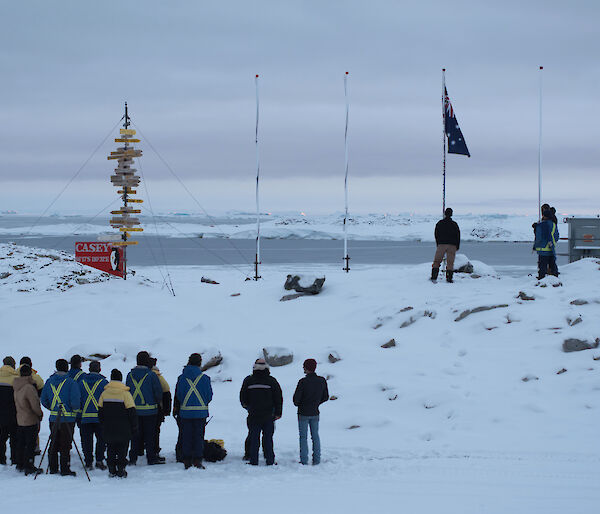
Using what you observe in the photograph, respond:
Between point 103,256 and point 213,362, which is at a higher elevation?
point 103,256

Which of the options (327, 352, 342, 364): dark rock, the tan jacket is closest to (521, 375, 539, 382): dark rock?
(327, 352, 342, 364): dark rock

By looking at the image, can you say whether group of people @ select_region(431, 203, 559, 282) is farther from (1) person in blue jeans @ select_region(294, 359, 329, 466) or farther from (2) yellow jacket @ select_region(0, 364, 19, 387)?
(2) yellow jacket @ select_region(0, 364, 19, 387)

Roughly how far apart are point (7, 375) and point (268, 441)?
12.1 feet

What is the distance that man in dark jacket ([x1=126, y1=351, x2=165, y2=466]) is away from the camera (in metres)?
9.88

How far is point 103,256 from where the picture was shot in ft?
87.6

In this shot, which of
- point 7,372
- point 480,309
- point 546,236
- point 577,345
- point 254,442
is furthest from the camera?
point 546,236

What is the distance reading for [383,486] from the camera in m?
8.72

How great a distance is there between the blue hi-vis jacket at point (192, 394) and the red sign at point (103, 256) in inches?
683

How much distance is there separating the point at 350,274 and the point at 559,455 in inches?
541

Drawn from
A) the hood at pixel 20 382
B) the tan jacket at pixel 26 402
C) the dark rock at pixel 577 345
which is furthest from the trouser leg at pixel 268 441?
the dark rock at pixel 577 345

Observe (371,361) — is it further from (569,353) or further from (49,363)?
(49,363)

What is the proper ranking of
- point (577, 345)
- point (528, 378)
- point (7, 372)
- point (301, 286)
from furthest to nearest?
1. point (301, 286)
2. point (577, 345)
3. point (528, 378)
4. point (7, 372)

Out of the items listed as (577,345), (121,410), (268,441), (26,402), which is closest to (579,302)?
(577,345)

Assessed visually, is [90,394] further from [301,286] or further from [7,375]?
[301,286]
